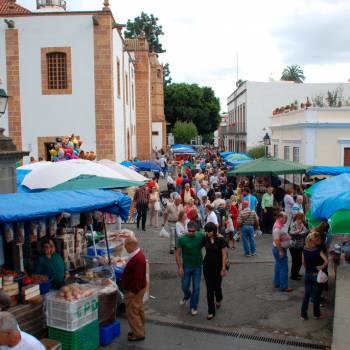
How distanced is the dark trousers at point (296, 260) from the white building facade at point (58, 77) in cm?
1251

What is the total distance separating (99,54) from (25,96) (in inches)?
148

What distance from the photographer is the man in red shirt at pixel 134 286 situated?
289 inches

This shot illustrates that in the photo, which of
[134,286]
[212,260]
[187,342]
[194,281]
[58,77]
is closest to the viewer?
[134,286]

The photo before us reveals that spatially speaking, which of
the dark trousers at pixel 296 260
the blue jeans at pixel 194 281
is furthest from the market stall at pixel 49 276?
the dark trousers at pixel 296 260

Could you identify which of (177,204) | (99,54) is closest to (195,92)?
(99,54)

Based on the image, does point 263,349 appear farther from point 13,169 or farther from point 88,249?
point 13,169

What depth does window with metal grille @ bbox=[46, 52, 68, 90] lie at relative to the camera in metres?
21.3

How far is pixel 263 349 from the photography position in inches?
282

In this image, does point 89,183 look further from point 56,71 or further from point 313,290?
point 56,71

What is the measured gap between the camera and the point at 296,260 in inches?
409

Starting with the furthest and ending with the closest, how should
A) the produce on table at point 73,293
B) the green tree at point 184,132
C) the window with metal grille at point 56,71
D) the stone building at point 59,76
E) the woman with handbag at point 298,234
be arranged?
the green tree at point 184,132
the window with metal grille at point 56,71
the stone building at point 59,76
the woman with handbag at point 298,234
the produce on table at point 73,293

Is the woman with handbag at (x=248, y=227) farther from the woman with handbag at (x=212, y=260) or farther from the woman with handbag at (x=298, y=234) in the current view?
the woman with handbag at (x=212, y=260)

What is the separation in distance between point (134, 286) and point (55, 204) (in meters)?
1.71

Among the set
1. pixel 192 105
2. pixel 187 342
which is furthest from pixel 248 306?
pixel 192 105
